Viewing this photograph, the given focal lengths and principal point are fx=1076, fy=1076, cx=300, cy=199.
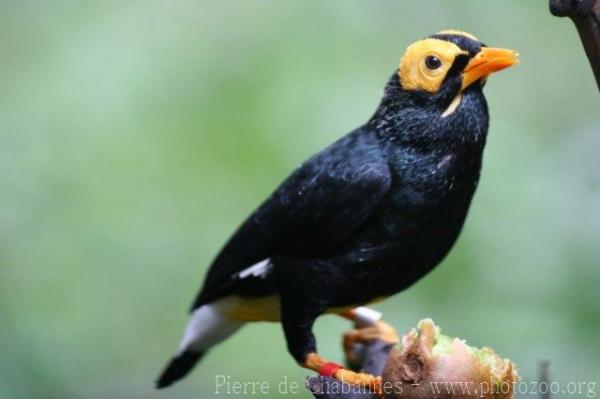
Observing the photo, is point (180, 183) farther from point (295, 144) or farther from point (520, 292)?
point (520, 292)

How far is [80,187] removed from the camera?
15.8 feet

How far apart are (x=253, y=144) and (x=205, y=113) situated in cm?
35

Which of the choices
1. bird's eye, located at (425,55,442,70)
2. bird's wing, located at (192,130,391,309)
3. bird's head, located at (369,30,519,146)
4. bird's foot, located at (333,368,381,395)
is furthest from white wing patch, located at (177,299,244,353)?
bird's eye, located at (425,55,442,70)

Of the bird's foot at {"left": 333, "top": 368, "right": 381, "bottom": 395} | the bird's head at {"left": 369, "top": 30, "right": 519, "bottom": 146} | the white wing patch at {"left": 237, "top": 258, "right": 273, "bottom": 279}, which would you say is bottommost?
the bird's foot at {"left": 333, "top": 368, "right": 381, "bottom": 395}

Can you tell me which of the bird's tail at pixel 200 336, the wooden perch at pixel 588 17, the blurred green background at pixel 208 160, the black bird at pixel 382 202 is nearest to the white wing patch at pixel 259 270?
the black bird at pixel 382 202

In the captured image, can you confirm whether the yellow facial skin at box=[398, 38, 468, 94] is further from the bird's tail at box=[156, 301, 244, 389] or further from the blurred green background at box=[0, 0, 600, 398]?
the blurred green background at box=[0, 0, 600, 398]

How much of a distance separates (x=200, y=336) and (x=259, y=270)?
17.9 inches

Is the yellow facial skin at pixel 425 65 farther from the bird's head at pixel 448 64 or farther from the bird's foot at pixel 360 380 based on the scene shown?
the bird's foot at pixel 360 380

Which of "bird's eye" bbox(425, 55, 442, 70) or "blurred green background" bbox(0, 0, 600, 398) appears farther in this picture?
"blurred green background" bbox(0, 0, 600, 398)

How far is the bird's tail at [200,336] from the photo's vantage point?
304 centimetres

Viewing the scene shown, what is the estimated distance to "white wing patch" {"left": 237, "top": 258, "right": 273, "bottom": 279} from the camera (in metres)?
2.74

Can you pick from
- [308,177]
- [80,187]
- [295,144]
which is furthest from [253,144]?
[308,177]

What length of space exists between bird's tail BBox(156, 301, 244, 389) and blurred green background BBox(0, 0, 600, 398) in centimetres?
95

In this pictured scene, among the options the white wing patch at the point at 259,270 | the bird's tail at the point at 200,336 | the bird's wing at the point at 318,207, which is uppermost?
the bird's wing at the point at 318,207
